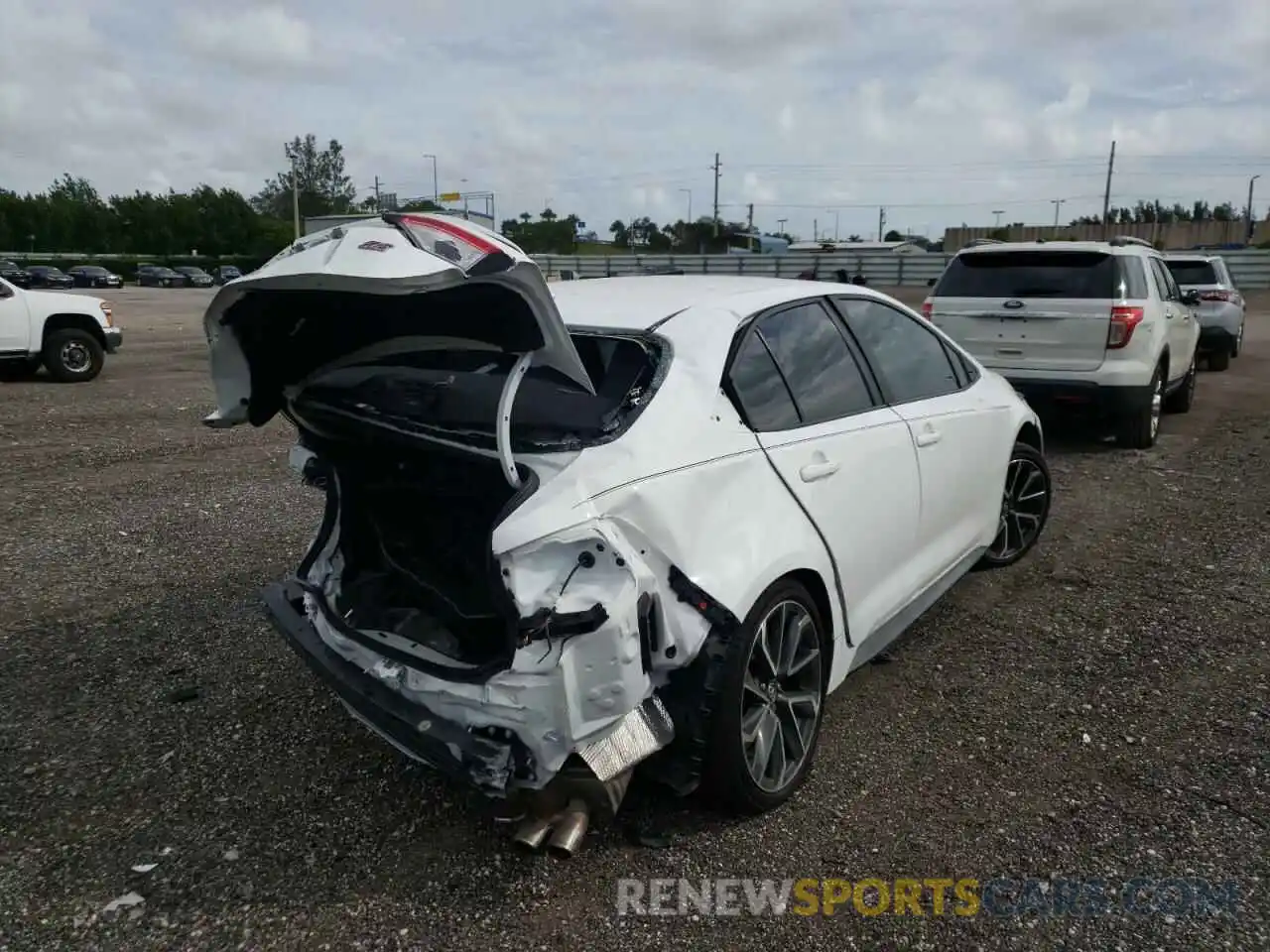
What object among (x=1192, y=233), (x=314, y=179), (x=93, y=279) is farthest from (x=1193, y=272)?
(x=314, y=179)

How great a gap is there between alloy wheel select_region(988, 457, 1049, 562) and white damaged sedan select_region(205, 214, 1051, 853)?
4.85 ft

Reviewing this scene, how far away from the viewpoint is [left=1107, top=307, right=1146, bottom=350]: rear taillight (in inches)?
305

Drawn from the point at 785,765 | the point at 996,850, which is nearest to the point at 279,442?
the point at 785,765

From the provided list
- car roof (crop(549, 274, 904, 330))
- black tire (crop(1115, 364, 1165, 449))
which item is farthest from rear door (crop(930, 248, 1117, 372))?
car roof (crop(549, 274, 904, 330))

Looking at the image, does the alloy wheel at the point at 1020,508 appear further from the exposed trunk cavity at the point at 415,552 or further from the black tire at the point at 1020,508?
the exposed trunk cavity at the point at 415,552

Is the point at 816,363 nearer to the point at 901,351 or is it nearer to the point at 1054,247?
the point at 901,351

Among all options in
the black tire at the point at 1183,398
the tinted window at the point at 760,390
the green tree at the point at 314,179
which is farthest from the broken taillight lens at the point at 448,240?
the green tree at the point at 314,179

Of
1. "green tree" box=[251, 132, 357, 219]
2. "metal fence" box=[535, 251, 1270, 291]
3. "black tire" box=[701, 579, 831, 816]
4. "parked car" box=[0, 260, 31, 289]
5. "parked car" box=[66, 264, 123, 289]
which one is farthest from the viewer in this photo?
"green tree" box=[251, 132, 357, 219]

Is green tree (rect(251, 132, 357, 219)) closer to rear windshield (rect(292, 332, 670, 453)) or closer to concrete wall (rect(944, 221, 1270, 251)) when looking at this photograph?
concrete wall (rect(944, 221, 1270, 251))

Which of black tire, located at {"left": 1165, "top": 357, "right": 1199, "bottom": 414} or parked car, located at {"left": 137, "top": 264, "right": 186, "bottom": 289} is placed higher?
parked car, located at {"left": 137, "top": 264, "right": 186, "bottom": 289}

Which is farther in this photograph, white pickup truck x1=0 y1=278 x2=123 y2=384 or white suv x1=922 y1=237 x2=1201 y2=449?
white pickup truck x1=0 y1=278 x2=123 y2=384

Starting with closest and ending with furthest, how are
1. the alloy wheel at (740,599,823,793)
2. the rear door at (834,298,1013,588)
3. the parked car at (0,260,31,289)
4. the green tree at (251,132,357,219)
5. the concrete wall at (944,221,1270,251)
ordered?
the alloy wheel at (740,599,823,793) < the rear door at (834,298,1013,588) < the parked car at (0,260,31,289) < the concrete wall at (944,221,1270,251) < the green tree at (251,132,357,219)

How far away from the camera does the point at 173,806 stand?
10.4 ft

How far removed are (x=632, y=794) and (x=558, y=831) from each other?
519 millimetres
